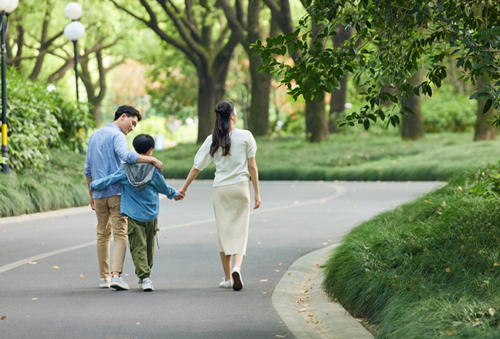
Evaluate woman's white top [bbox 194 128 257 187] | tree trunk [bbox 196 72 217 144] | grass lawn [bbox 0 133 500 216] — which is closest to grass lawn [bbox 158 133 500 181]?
grass lawn [bbox 0 133 500 216]

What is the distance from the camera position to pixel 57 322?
5.58 meters

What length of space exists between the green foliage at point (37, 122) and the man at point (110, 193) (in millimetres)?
8359

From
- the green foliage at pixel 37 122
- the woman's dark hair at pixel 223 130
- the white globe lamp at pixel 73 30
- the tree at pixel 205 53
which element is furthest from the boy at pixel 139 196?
the tree at pixel 205 53

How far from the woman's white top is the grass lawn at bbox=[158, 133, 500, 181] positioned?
46.4 feet

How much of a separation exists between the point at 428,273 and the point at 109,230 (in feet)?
10.5

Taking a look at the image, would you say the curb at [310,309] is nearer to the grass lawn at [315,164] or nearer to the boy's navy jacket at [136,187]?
the boy's navy jacket at [136,187]

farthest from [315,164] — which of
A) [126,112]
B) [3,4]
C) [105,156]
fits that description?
[105,156]

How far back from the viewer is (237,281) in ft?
22.3

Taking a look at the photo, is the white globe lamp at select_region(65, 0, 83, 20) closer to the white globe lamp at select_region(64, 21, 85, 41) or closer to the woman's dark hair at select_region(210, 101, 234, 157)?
the white globe lamp at select_region(64, 21, 85, 41)

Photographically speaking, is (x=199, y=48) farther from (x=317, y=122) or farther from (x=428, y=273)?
(x=428, y=273)

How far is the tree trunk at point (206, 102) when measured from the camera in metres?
33.6

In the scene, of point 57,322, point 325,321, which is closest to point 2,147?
point 57,322

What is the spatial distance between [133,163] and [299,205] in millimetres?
8793

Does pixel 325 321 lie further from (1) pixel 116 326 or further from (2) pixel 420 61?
(2) pixel 420 61
